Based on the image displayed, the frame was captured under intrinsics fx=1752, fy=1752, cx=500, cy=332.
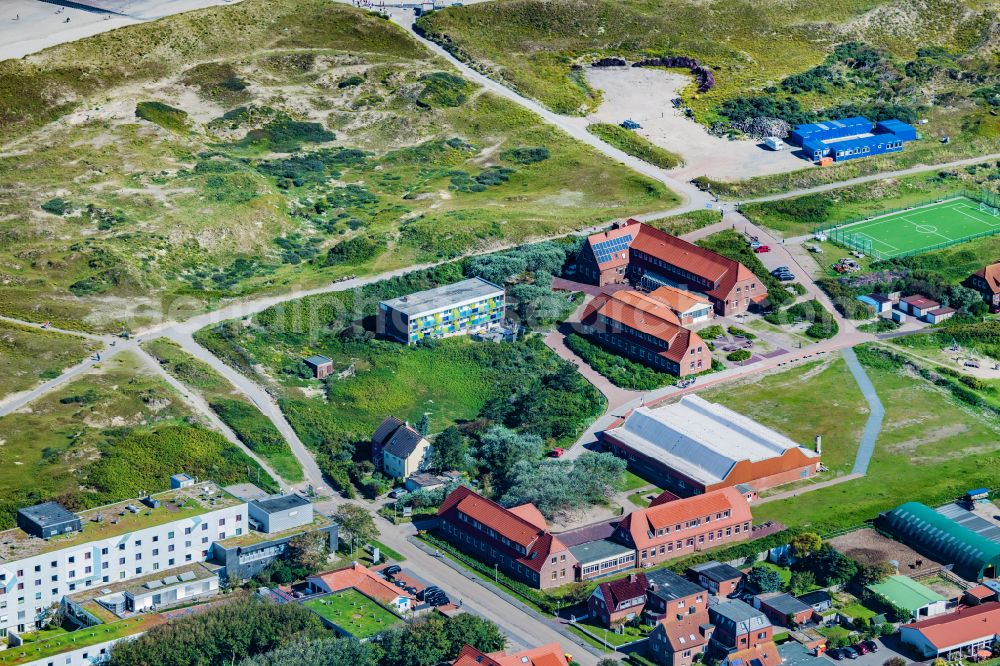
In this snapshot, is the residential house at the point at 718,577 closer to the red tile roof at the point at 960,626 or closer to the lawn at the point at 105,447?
the red tile roof at the point at 960,626

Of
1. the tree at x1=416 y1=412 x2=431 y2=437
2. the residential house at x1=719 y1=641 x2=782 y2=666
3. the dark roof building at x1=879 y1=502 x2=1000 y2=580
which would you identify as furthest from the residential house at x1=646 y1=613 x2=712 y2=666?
the tree at x1=416 y1=412 x2=431 y2=437

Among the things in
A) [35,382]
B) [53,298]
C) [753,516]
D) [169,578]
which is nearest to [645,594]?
[753,516]

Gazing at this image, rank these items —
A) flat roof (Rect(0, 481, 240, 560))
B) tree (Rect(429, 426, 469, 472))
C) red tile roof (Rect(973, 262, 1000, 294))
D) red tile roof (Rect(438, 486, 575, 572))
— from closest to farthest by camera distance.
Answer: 1. flat roof (Rect(0, 481, 240, 560))
2. red tile roof (Rect(438, 486, 575, 572))
3. tree (Rect(429, 426, 469, 472))
4. red tile roof (Rect(973, 262, 1000, 294))

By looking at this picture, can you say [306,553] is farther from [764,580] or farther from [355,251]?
[355,251]

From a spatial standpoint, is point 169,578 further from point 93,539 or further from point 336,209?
point 336,209

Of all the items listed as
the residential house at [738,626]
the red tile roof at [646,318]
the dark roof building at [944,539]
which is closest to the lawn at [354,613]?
the residential house at [738,626]

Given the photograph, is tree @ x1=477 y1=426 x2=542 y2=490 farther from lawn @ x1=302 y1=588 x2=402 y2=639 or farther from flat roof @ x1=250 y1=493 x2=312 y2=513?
lawn @ x1=302 y1=588 x2=402 y2=639
